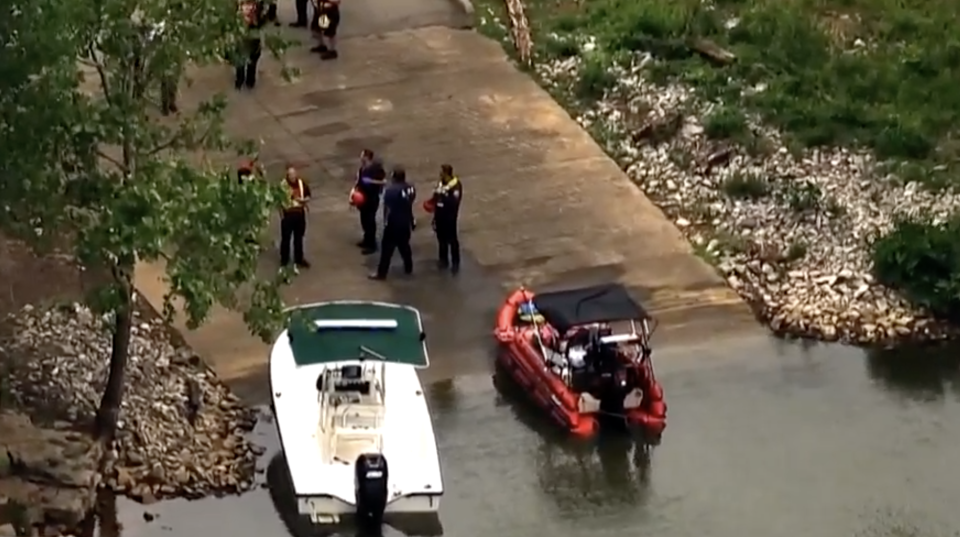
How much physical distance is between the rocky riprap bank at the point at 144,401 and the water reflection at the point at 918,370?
7623 millimetres

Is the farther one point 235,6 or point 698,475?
point 698,475

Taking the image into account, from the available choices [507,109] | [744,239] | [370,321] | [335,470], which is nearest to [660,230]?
[744,239]

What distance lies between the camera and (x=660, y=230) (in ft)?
93.1

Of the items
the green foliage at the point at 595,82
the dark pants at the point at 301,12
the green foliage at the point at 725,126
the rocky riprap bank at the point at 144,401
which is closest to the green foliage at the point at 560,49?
the green foliage at the point at 595,82

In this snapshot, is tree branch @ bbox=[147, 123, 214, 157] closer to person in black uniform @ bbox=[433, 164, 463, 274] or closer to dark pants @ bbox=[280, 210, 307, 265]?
dark pants @ bbox=[280, 210, 307, 265]

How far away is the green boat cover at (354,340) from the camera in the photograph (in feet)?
75.0

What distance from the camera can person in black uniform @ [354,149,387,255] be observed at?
2675 cm

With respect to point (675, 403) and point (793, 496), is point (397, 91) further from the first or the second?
point (793, 496)

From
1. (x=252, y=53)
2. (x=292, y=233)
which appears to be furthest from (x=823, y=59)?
(x=292, y=233)

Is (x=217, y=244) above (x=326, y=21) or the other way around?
above

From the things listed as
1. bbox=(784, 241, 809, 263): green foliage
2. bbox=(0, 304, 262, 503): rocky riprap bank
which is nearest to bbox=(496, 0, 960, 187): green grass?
bbox=(784, 241, 809, 263): green foliage

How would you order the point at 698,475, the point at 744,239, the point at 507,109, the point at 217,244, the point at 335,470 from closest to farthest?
1. the point at 217,244
2. the point at 335,470
3. the point at 698,475
4. the point at 744,239
5. the point at 507,109

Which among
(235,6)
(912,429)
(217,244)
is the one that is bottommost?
(912,429)

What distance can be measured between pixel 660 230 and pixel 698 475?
5861mm
